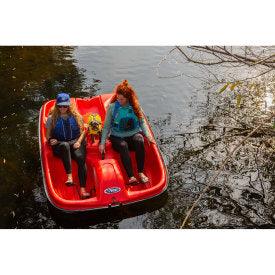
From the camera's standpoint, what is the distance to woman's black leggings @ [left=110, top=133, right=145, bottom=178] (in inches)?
198

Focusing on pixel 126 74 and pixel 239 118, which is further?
pixel 126 74

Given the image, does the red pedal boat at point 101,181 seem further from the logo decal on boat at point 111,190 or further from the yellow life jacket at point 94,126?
the yellow life jacket at point 94,126

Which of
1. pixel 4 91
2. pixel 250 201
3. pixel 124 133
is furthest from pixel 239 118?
pixel 4 91

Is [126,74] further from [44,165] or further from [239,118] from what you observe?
[44,165]

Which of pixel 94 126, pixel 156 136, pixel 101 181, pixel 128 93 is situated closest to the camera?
pixel 101 181

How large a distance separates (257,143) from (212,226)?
162 cm

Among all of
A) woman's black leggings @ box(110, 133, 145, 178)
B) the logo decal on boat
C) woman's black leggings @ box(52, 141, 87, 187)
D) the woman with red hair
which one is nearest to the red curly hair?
the woman with red hair

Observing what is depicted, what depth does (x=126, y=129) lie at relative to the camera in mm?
5133

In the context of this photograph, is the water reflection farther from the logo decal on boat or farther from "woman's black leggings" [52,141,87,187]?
the logo decal on boat

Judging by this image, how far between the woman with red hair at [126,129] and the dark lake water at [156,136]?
0.48 m

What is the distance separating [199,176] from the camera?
5.54 metres

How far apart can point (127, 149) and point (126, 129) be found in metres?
0.23

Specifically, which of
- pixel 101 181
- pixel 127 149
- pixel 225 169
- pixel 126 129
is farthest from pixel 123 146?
pixel 225 169

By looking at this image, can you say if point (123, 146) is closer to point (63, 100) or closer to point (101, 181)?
point (101, 181)
